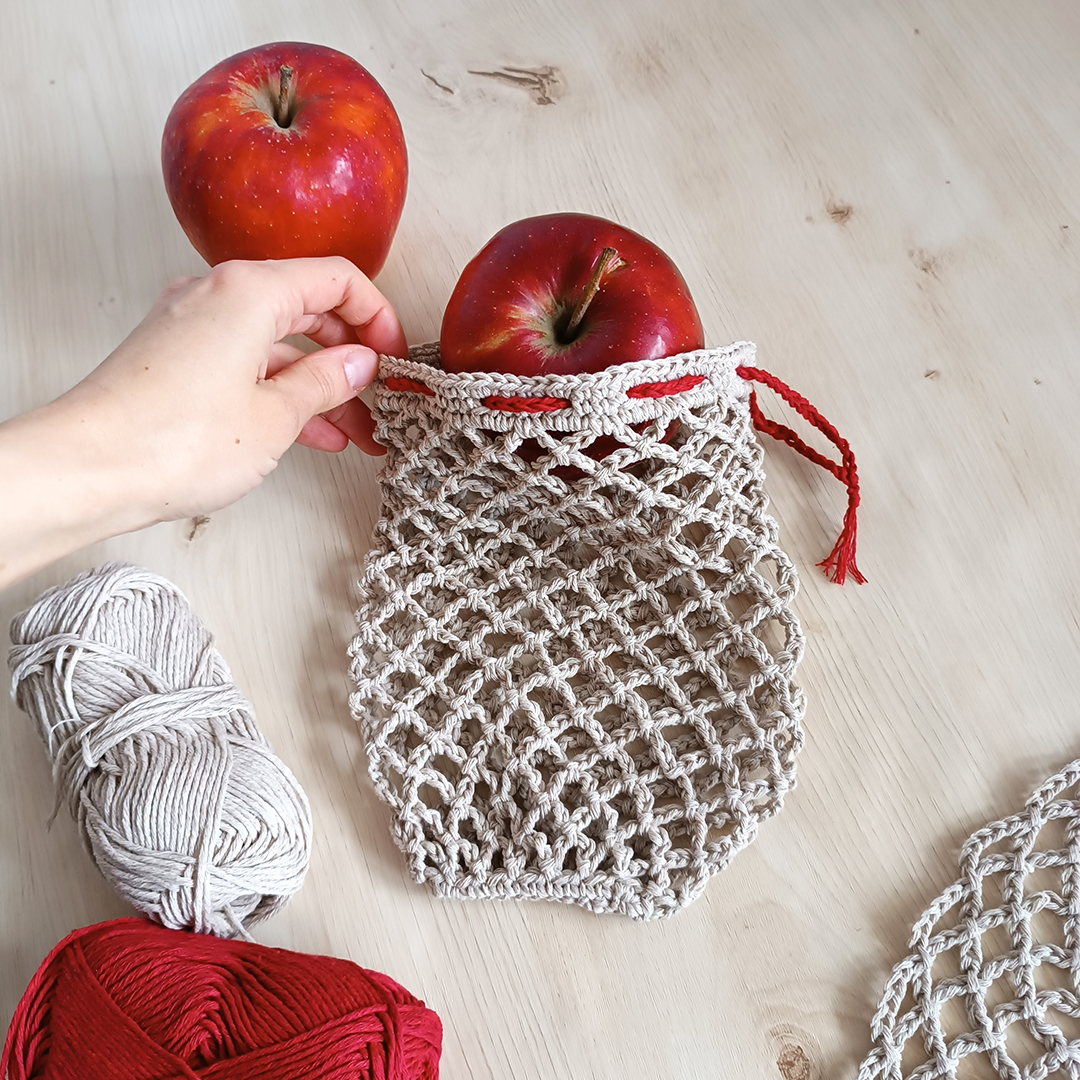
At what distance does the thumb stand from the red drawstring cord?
27cm

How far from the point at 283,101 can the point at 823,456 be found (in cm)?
47

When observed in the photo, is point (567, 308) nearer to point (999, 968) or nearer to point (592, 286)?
point (592, 286)

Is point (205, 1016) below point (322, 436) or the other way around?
below

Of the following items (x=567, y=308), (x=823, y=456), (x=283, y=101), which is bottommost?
(x=823, y=456)

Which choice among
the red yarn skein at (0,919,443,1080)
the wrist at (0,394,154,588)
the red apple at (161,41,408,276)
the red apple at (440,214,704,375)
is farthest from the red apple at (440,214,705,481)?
the red yarn skein at (0,919,443,1080)

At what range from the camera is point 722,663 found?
0.61m

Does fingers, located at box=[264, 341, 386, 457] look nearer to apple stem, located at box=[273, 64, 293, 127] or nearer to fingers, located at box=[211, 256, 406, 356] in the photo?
fingers, located at box=[211, 256, 406, 356]

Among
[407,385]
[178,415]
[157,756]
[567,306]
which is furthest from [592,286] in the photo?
[157,756]

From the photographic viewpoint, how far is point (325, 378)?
61 cm

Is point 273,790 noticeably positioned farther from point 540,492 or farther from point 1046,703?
point 1046,703

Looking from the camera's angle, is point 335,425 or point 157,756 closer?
point 157,756

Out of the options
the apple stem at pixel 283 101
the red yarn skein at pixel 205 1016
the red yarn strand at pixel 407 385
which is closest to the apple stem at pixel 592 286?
the red yarn strand at pixel 407 385

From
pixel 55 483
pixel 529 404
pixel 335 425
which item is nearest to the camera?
pixel 55 483

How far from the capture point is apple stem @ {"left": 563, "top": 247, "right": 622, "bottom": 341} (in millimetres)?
569
